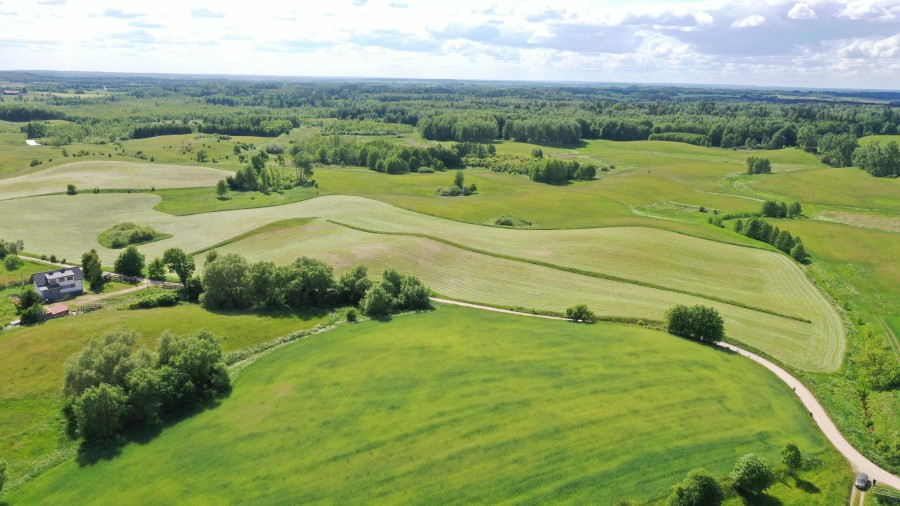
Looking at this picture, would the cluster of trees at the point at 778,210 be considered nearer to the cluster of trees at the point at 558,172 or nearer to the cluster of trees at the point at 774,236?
the cluster of trees at the point at 774,236

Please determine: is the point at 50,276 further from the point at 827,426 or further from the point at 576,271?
the point at 827,426

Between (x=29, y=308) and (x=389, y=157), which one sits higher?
(x=389, y=157)

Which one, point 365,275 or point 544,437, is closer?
point 544,437

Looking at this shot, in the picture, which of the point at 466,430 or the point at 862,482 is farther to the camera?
the point at 466,430

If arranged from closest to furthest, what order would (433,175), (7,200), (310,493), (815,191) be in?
(310,493), (7,200), (815,191), (433,175)

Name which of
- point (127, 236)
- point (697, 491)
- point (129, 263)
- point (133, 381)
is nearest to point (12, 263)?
point (127, 236)

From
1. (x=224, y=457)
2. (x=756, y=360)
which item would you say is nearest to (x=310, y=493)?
(x=224, y=457)

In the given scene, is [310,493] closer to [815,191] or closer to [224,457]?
[224,457]
